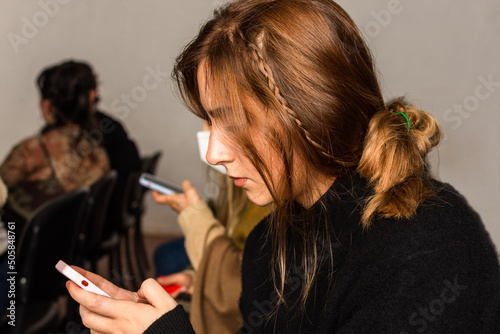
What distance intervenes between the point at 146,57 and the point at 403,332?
2667 millimetres


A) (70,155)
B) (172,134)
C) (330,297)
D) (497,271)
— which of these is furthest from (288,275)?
(172,134)

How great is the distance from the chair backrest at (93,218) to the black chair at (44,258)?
0.65 ft

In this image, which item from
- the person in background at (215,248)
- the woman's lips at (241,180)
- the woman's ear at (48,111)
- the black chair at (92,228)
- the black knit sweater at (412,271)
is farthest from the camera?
the woman's ear at (48,111)

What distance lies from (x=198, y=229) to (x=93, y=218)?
68 centimetres

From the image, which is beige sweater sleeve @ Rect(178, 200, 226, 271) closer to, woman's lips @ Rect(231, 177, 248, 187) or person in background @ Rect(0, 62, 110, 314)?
woman's lips @ Rect(231, 177, 248, 187)

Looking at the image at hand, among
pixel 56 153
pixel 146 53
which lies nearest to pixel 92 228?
pixel 56 153

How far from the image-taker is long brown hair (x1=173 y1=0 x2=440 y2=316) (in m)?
0.65

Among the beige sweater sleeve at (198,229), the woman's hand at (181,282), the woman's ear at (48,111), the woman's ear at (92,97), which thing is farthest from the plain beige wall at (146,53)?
the woman's hand at (181,282)

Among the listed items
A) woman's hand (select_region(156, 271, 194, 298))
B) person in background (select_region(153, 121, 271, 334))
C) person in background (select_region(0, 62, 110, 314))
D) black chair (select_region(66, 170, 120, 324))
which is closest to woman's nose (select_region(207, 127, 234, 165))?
person in background (select_region(153, 121, 271, 334))

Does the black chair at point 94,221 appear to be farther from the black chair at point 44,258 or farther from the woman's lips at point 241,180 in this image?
the woman's lips at point 241,180

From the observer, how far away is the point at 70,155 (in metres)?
1.76

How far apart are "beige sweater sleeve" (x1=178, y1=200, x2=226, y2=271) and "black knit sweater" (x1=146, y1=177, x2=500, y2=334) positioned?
0.44 meters

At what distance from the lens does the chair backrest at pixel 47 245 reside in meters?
1.18

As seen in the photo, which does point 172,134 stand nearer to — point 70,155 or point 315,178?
point 70,155
